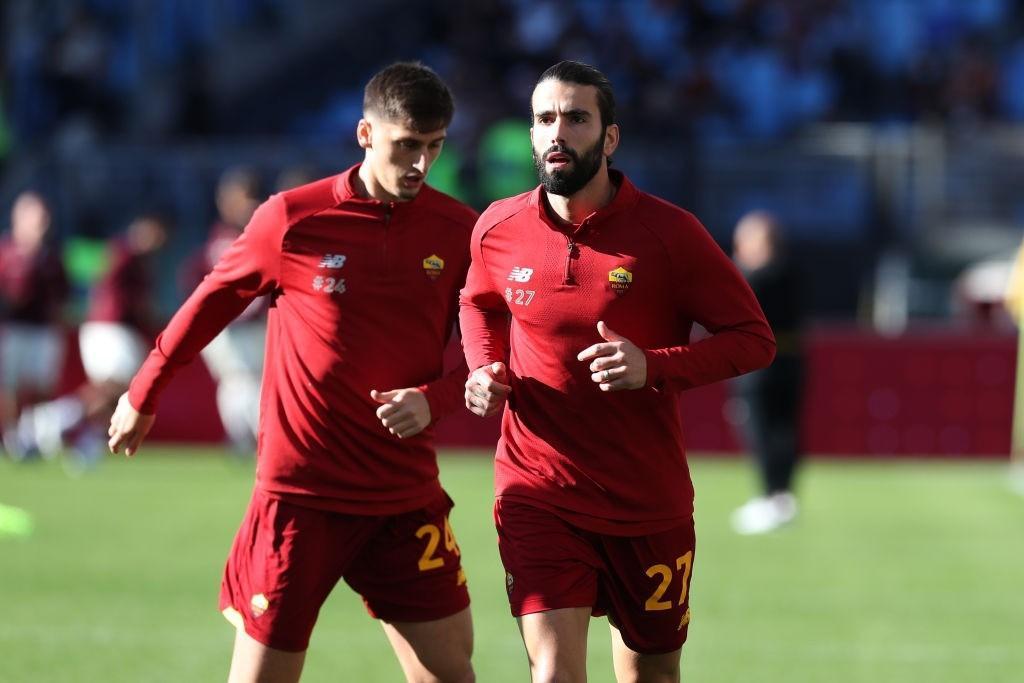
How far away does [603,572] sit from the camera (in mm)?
6074

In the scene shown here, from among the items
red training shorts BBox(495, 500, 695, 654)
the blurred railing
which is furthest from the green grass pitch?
the blurred railing

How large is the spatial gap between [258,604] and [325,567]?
0.25 m

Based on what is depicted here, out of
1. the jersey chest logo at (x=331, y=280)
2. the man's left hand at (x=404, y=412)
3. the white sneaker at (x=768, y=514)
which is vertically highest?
the jersey chest logo at (x=331, y=280)

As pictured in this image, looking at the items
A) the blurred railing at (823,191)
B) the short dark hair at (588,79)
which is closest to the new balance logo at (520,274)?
the short dark hair at (588,79)

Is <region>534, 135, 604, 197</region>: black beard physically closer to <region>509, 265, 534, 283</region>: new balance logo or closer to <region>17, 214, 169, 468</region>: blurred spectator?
<region>509, 265, 534, 283</region>: new balance logo

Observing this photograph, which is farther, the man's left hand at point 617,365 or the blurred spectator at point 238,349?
the blurred spectator at point 238,349

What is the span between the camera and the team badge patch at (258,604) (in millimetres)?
6047

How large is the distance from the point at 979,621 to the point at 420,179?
5726 millimetres

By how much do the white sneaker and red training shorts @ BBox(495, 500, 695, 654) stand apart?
8345mm

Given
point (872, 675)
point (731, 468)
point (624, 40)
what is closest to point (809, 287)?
point (731, 468)

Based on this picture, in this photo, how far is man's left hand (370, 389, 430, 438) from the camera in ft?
19.0

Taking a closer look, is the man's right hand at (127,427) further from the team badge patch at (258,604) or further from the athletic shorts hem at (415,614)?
the athletic shorts hem at (415,614)

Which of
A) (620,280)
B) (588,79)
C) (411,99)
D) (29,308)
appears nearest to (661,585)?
(620,280)

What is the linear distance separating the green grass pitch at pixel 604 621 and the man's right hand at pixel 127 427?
2.65 metres
